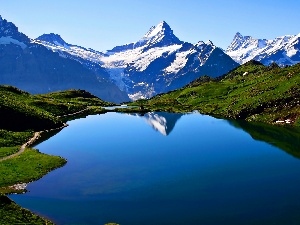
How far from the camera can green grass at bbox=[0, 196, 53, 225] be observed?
49138 mm

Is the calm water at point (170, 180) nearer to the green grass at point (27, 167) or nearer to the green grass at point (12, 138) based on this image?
the green grass at point (27, 167)

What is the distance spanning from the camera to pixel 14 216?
50.3 metres

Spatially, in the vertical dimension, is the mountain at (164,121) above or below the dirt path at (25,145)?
above

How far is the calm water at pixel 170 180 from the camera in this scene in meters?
56.0

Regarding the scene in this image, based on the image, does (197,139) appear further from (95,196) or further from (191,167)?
(95,196)

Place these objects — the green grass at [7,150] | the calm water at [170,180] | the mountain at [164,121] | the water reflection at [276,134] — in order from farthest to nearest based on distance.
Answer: the mountain at [164,121]
the water reflection at [276,134]
the green grass at [7,150]
the calm water at [170,180]

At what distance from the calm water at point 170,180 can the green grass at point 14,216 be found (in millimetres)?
4394

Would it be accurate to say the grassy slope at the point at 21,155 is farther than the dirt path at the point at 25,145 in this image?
No

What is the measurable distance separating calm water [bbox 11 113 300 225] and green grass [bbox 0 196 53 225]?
14.4ft

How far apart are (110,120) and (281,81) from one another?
79.3 m

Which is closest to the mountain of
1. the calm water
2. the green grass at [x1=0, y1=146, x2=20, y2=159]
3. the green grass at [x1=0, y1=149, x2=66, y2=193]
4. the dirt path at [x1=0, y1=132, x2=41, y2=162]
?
the calm water

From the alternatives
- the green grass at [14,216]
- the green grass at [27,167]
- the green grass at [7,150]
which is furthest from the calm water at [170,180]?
the green grass at [7,150]

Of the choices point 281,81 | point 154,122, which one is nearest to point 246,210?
point 154,122

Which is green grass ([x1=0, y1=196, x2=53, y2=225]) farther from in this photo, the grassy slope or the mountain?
the mountain
